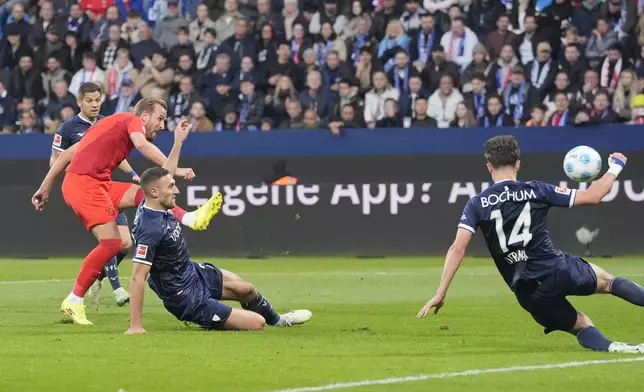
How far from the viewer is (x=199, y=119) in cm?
2388

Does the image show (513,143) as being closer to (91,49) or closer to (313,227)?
(313,227)

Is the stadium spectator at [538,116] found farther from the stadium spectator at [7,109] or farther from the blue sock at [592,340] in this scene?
the blue sock at [592,340]

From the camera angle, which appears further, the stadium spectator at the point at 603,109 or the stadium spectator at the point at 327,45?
the stadium spectator at the point at 327,45

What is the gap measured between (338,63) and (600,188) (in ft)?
49.6

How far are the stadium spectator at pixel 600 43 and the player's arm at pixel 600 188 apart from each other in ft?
44.7

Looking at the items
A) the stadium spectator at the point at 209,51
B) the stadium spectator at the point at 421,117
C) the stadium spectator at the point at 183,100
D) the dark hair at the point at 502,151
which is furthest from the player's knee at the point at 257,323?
the stadium spectator at the point at 209,51

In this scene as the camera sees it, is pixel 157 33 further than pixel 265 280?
Yes

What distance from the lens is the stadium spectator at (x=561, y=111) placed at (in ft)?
72.6

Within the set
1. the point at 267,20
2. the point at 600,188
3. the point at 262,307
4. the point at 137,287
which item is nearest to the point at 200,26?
the point at 267,20

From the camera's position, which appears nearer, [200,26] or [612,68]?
[612,68]

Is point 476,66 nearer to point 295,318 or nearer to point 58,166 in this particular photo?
point 58,166

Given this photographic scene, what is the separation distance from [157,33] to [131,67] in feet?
3.52

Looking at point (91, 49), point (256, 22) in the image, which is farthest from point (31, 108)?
point (256, 22)

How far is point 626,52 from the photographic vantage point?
74.0ft
